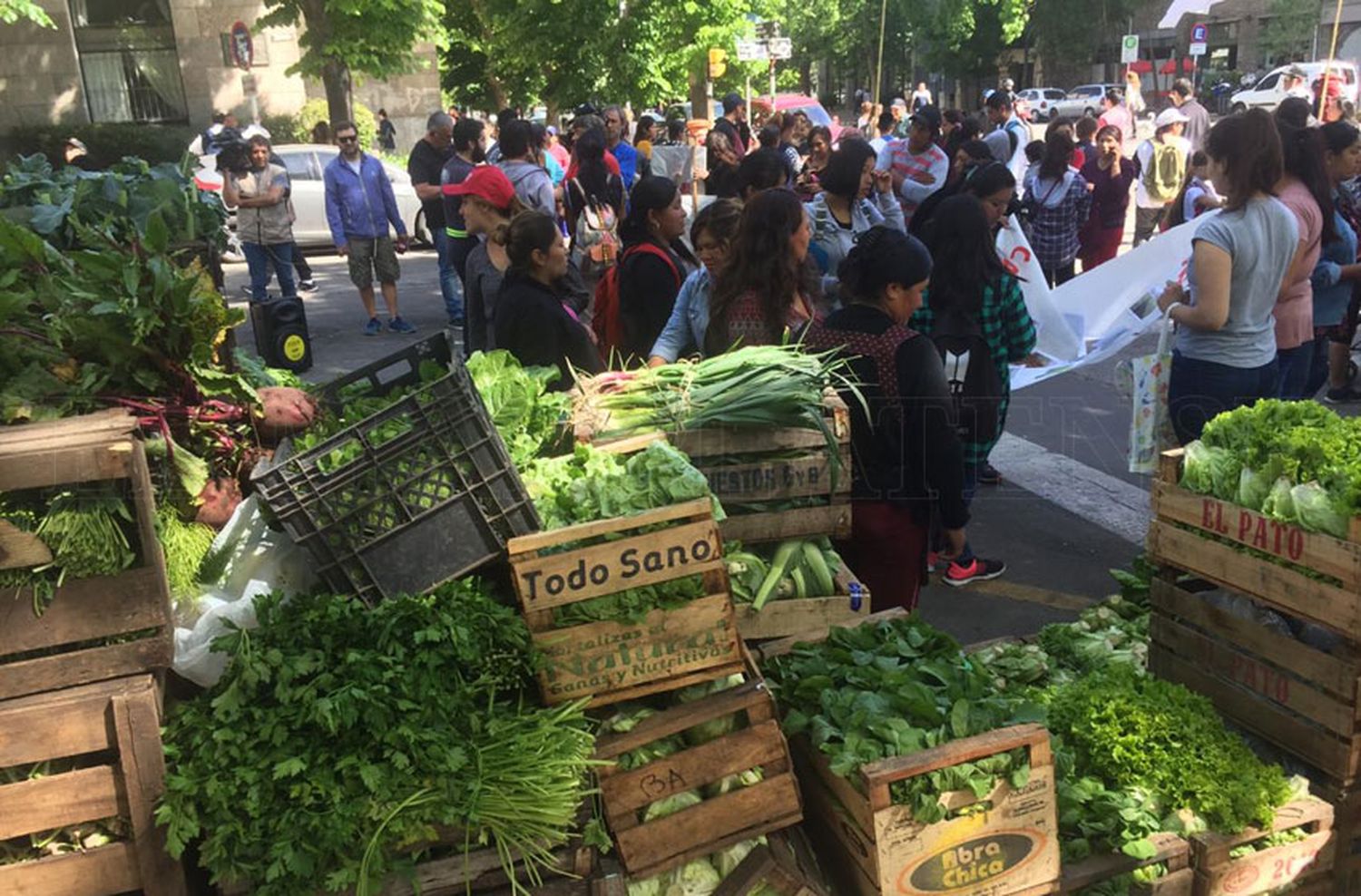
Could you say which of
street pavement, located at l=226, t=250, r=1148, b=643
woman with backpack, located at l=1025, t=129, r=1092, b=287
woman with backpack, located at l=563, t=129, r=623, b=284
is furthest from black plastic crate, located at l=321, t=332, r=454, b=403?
woman with backpack, located at l=1025, t=129, r=1092, b=287

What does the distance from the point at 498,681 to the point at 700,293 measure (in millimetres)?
2734

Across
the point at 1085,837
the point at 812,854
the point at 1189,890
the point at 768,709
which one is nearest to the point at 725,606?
the point at 768,709

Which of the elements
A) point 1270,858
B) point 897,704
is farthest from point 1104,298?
point 897,704

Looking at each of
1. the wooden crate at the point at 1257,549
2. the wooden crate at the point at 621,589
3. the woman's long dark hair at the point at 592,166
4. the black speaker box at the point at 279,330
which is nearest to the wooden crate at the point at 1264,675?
the wooden crate at the point at 1257,549

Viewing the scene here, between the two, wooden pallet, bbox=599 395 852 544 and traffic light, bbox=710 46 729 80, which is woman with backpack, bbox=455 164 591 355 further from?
traffic light, bbox=710 46 729 80

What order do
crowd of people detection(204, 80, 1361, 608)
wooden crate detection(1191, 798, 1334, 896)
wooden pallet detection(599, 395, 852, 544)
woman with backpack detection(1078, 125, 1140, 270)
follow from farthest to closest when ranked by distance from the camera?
woman with backpack detection(1078, 125, 1140, 270) → crowd of people detection(204, 80, 1361, 608) → wooden pallet detection(599, 395, 852, 544) → wooden crate detection(1191, 798, 1334, 896)

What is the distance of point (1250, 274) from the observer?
4.66m

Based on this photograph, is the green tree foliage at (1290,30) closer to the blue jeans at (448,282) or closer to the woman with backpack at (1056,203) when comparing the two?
the woman with backpack at (1056,203)

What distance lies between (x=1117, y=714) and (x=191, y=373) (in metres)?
2.94

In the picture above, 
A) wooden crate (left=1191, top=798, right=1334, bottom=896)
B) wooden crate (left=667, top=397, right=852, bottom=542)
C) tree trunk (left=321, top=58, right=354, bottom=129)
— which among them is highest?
tree trunk (left=321, top=58, right=354, bottom=129)

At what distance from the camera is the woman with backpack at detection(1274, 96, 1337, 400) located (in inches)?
207

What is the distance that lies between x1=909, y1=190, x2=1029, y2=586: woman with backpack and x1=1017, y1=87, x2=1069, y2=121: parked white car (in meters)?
40.0

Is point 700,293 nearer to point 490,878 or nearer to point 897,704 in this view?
point 897,704

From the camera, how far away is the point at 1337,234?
602 centimetres
